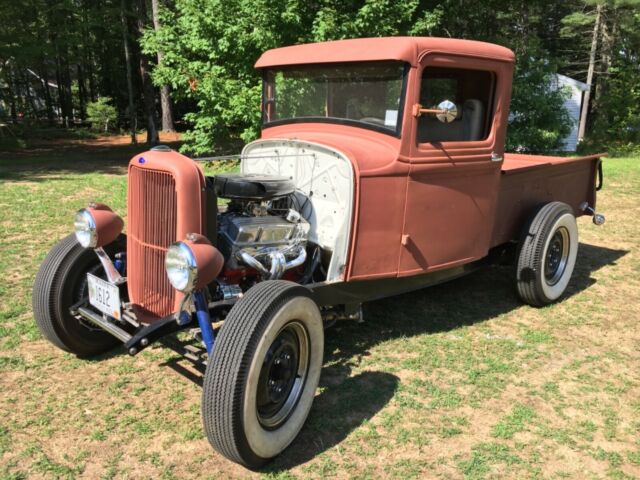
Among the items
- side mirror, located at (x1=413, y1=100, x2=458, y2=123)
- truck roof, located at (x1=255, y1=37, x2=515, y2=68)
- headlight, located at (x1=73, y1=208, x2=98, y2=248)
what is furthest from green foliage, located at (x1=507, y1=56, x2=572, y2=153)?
headlight, located at (x1=73, y1=208, x2=98, y2=248)

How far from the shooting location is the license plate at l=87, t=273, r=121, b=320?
2.98 m

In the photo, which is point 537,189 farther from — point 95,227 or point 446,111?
point 95,227

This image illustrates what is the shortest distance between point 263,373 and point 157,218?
105cm

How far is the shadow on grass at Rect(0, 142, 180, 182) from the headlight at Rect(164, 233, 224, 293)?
8602 mm

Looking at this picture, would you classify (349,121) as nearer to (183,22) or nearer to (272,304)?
(272,304)

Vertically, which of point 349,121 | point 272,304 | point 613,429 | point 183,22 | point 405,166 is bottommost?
point 613,429

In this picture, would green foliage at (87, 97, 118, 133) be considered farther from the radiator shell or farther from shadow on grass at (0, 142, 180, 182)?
the radiator shell

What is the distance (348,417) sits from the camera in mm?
3021

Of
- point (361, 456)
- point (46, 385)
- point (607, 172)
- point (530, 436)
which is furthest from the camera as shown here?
point (607, 172)

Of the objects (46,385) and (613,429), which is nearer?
(613,429)

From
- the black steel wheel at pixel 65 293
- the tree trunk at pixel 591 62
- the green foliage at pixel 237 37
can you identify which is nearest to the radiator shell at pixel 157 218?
the black steel wheel at pixel 65 293

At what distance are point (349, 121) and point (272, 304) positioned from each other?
64.2 inches

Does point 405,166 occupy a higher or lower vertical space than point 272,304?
higher

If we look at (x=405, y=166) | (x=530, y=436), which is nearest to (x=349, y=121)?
(x=405, y=166)
